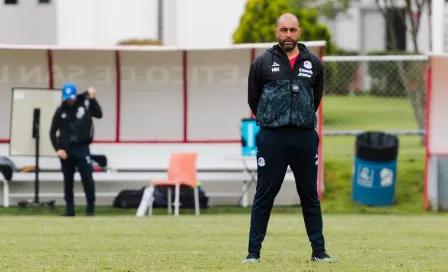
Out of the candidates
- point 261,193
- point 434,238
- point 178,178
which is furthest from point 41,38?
point 261,193

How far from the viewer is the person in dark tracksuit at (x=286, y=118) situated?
10.5 m

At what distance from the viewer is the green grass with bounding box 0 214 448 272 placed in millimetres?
11031

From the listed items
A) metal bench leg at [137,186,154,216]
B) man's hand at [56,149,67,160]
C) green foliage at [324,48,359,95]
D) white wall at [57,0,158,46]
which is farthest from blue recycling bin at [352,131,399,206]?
white wall at [57,0,158,46]

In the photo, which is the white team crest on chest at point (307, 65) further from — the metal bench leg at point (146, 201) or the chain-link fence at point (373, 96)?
the chain-link fence at point (373, 96)

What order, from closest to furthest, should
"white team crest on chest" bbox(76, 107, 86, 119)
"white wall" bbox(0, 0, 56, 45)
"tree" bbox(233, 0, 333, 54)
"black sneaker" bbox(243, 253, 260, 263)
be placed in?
"black sneaker" bbox(243, 253, 260, 263) < "white team crest on chest" bbox(76, 107, 86, 119) < "tree" bbox(233, 0, 333, 54) < "white wall" bbox(0, 0, 56, 45)

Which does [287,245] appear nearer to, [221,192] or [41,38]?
[221,192]

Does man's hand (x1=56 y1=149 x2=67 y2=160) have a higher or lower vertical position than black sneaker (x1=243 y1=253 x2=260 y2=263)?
higher

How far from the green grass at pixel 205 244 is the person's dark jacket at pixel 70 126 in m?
1.14

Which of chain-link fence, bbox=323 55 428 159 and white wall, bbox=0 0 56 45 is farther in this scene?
white wall, bbox=0 0 56 45

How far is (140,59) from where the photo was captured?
72.3 feet

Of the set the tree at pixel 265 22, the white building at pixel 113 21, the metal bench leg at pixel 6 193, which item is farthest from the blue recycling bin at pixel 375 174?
the white building at pixel 113 21

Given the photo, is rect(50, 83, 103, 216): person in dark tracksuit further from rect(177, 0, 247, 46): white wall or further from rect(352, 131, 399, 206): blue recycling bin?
rect(177, 0, 247, 46): white wall

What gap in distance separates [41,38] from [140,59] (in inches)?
599

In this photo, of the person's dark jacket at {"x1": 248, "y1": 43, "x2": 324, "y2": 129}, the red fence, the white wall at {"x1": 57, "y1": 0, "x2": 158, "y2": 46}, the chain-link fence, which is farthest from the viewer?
the white wall at {"x1": 57, "y1": 0, "x2": 158, "y2": 46}
